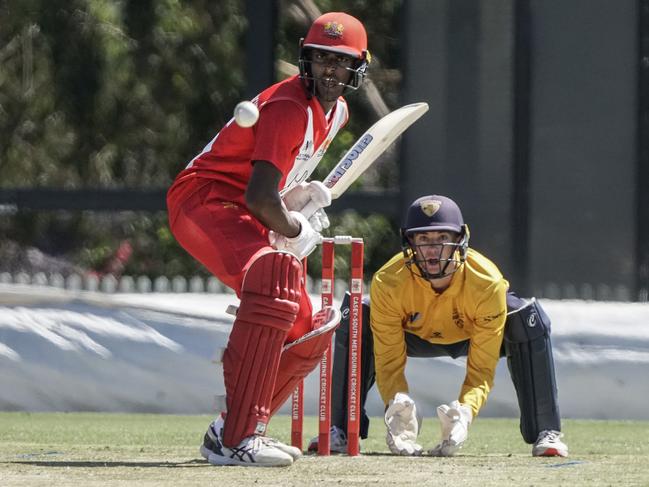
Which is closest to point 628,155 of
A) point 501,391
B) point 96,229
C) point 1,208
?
point 501,391

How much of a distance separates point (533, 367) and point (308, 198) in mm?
1220

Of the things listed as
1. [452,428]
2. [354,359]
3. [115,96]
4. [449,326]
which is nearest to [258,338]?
[354,359]

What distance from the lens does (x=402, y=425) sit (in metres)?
5.36

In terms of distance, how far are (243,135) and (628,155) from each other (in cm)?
366

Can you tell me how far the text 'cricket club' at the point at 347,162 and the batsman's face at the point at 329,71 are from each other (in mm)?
503

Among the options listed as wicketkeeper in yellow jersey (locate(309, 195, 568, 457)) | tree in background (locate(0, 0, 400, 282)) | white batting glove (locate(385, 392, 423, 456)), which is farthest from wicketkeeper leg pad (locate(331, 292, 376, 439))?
tree in background (locate(0, 0, 400, 282))

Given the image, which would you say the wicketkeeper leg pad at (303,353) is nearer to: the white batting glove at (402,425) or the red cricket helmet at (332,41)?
the white batting glove at (402,425)

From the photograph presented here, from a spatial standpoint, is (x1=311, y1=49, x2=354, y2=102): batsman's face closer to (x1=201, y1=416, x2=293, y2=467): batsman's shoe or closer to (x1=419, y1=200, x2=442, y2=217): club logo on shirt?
(x1=419, y1=200, x2=442, y2=217): club logo on shirt

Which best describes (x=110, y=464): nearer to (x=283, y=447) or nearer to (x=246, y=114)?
(x=283, y=447)

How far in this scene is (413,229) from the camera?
5.47 meters

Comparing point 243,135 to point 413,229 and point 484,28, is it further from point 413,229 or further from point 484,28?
point 484,28

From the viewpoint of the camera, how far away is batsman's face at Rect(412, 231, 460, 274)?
17.9 ft

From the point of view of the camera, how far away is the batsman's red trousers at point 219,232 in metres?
4.76

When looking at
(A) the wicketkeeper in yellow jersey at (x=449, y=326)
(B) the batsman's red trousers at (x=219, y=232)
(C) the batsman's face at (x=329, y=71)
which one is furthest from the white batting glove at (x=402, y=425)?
(C) the batsman's face at (x=329, y=71)
